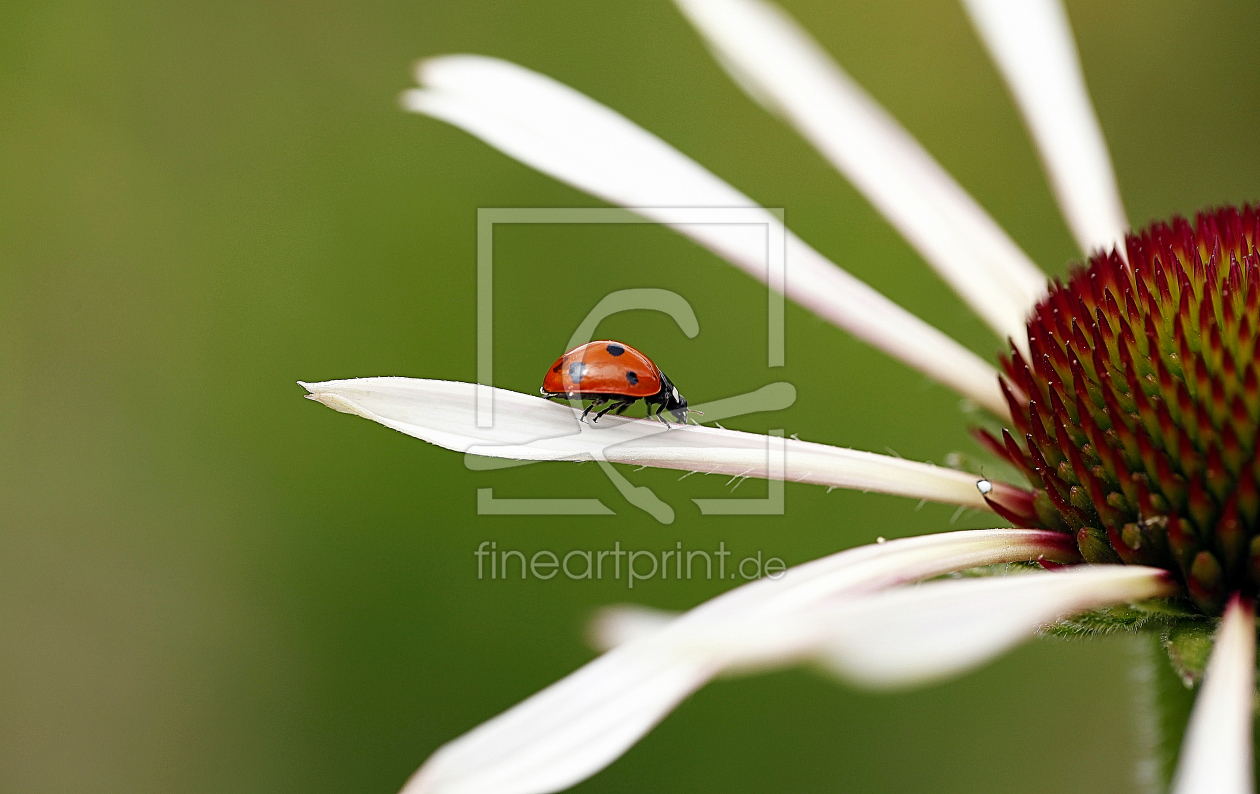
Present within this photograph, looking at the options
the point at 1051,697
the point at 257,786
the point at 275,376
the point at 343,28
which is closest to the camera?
the point at 257,786

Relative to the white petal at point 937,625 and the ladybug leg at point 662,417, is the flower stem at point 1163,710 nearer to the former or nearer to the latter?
the white petal at point 937,625

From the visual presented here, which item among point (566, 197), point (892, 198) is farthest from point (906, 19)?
point (892, 198)

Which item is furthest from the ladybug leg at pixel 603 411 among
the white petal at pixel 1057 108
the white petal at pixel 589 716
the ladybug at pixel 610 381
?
the white petal at pixel 1057 108

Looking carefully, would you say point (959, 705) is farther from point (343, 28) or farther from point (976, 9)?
point (343, 28)

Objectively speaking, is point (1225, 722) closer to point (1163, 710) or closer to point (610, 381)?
point (1163, 710)

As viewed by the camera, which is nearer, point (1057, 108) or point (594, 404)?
point (594, 404)

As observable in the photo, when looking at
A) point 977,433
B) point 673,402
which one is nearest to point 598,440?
point 673,402
